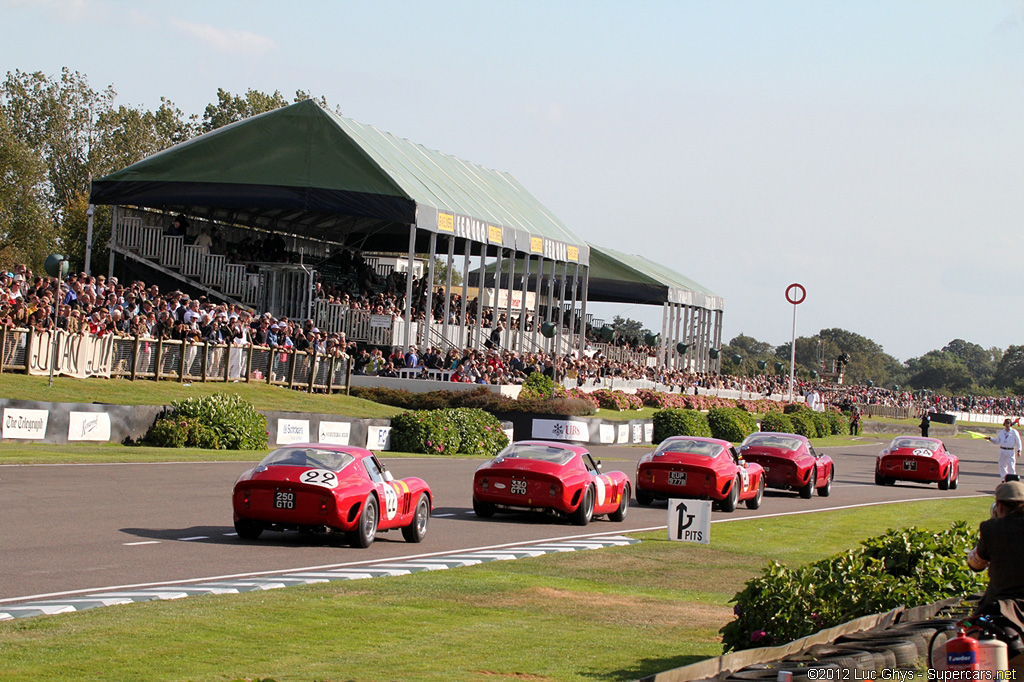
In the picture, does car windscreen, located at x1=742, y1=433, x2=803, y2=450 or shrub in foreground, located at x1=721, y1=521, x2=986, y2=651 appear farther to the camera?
car windscreen, located at x1=742, y1=433, x2=803, y2=450

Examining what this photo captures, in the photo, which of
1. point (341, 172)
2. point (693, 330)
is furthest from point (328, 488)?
point (693, 330)

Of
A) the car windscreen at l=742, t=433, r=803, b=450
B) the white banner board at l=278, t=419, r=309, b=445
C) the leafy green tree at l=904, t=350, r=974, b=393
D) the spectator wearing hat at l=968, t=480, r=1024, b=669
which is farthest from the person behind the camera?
the leafy green tree at l=904, t=350, r=974, b=393

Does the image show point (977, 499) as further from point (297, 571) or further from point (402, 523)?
point (297, 571)

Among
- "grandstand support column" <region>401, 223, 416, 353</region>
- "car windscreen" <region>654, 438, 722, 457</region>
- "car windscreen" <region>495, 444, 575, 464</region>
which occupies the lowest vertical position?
"car windscreen" <region>495, 444, 575, 464</region>

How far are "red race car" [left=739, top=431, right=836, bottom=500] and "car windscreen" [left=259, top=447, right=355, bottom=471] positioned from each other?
13.6 m

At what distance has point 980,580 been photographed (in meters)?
10.7

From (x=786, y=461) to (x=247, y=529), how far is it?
15.0 m

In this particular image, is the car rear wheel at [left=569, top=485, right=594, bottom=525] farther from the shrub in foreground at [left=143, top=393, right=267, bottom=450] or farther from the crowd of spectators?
the crowd of spectators

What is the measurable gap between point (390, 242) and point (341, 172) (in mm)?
18764

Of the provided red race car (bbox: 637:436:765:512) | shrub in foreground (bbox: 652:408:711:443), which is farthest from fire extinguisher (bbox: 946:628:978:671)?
shrub in foreground (bbox: 652:408:711:443)

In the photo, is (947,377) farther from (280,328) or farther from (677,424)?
(280,328)

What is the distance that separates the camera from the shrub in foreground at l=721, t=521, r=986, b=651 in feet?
30.3

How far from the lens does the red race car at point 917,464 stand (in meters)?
34.3

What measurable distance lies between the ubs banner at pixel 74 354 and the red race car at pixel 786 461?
15464 millimetres
